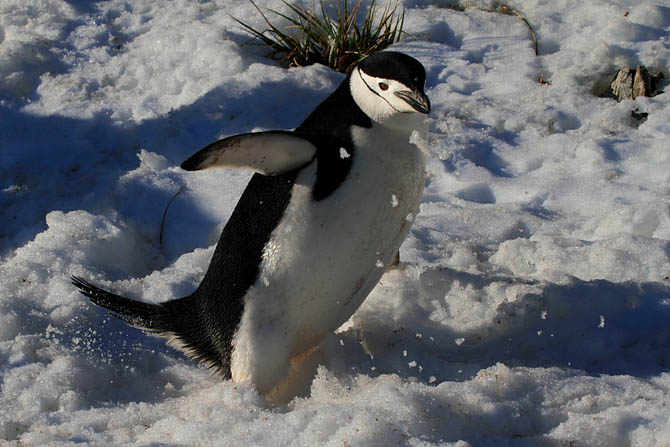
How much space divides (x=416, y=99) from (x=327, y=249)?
0.43 m

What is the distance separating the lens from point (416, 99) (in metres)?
1.88

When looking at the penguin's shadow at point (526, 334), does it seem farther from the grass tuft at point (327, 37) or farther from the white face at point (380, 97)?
the grass tuft at point (327, 37)

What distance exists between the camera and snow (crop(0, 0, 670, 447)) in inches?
74.0

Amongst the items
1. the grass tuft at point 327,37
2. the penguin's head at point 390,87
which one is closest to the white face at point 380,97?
the penguin's head at point 390,87

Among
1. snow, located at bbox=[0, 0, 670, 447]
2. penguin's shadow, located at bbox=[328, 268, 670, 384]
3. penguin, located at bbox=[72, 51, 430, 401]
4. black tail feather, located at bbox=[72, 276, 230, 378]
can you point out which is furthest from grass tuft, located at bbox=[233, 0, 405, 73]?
black tail feather, located at bbox=[72, 276, 230, 378]

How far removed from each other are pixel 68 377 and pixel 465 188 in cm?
172

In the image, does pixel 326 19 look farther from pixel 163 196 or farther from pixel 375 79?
pixel 375 79

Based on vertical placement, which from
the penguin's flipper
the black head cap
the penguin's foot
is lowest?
the penguin's foot

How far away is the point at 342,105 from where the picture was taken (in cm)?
206

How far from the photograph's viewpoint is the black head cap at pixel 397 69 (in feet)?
6.27

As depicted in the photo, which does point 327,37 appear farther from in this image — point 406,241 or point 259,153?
point 259,153

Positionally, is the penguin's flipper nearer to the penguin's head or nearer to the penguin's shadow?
the penguin's head

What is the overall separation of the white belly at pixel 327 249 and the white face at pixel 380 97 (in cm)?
5

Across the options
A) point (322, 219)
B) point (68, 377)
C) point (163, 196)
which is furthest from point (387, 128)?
point (163, 196)
